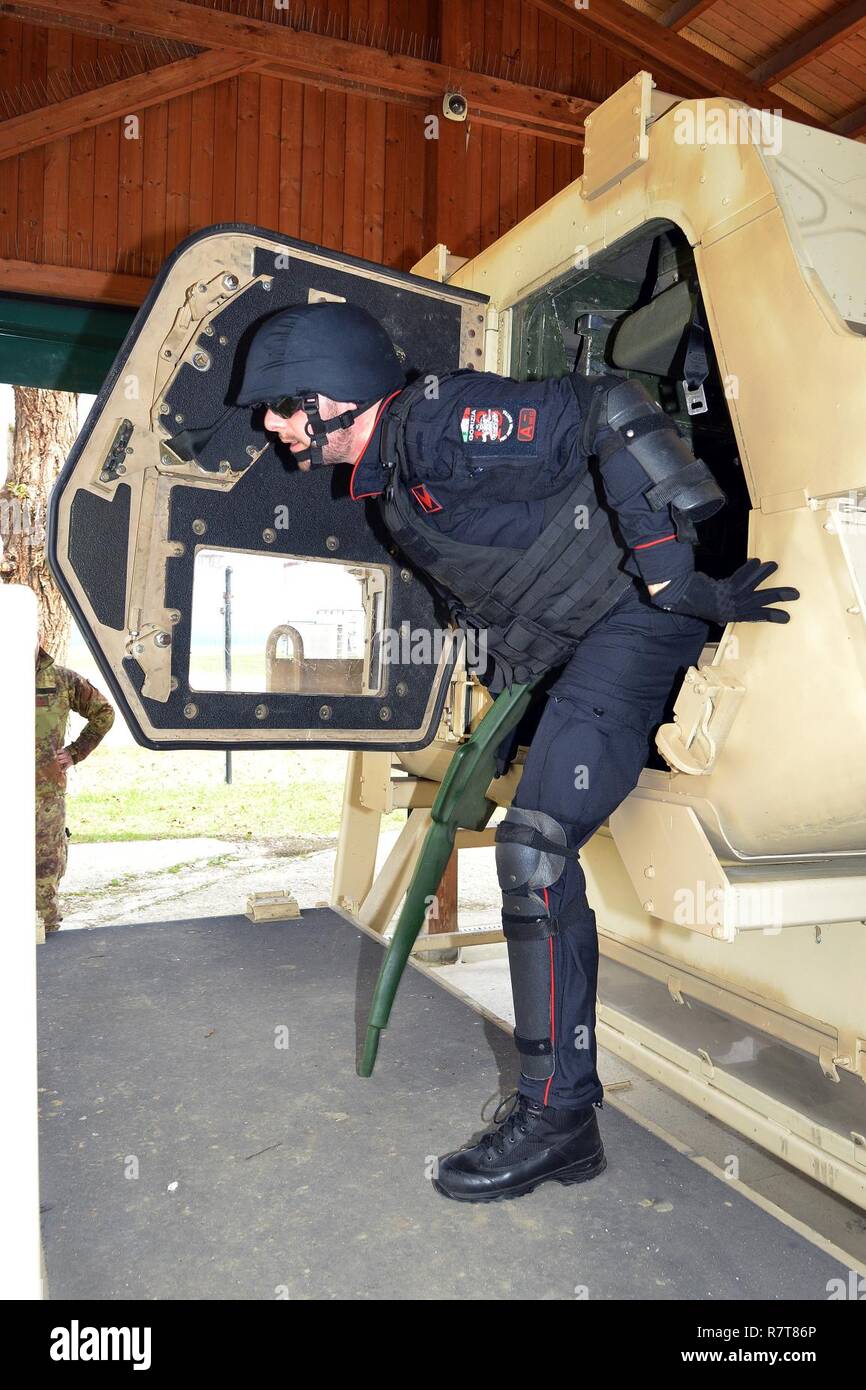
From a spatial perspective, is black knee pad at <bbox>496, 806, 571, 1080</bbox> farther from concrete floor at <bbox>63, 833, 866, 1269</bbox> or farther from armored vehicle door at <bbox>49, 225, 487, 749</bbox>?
armored vehicle door at <bbox>49, 225, 487, 749</bbox>

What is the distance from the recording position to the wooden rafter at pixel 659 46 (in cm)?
527

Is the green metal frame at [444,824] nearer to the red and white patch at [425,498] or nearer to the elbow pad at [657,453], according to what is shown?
the red and white patch at [425,498]

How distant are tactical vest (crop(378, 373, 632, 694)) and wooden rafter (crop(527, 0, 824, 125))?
4477 millimetres

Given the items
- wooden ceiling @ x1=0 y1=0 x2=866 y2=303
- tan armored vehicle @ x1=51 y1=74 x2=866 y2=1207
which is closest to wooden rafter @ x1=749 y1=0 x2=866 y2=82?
wooden ceiling @ x1=0 y1=0 x2=866 y2=303

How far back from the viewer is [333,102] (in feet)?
15.9

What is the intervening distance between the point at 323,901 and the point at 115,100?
3.64m

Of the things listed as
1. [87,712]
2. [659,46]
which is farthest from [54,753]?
[659,46]

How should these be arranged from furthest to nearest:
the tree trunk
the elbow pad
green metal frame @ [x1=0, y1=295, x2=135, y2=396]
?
1. the tree trunk
2. green metal frame @ [x1=0, y1=295, x2=135, y2=396]
3. the elbow pad

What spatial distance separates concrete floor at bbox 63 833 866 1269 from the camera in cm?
310

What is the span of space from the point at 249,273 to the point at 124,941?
2030 millimetres

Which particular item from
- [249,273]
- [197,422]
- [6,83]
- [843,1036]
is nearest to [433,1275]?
[843,1036]

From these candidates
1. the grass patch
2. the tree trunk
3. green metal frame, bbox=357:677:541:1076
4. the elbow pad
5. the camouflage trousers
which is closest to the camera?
the elbow pad

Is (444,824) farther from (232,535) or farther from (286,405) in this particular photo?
(286,405)

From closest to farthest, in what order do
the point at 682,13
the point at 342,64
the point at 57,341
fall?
the point at 57,341 < the point at 342,64 < the point at 682,13
